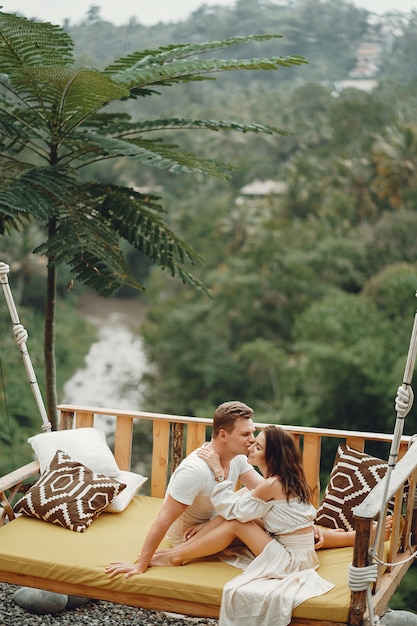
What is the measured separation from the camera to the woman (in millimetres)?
2662

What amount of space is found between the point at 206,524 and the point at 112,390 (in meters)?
21.1

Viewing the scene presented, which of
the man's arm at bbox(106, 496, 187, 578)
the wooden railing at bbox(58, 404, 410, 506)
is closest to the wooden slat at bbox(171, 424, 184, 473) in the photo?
the wooden railing at bbox(58, 404, 410, 506)

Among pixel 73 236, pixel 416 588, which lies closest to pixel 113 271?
pixel 73 236

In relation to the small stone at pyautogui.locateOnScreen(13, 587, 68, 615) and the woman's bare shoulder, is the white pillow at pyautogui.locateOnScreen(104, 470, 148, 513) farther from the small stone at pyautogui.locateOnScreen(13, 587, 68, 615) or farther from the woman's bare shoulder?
the woman's bare shoulder

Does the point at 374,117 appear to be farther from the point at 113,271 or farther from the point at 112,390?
the point at 113,271

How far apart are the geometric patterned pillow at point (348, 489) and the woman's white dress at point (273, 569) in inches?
15.3

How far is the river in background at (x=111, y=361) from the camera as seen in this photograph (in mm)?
23156

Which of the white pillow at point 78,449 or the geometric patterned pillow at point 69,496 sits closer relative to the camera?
the geometric patterned pillow at point 69,496

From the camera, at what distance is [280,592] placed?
2.54 m

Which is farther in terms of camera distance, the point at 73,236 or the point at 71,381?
the point at 71,381

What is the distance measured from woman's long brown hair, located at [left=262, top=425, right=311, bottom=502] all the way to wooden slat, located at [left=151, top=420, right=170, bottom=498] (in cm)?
95

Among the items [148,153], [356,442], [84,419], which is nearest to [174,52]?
[148,153]

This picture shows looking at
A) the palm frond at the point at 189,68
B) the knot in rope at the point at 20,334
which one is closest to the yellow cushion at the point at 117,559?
the knot in rope at the point at 20,334

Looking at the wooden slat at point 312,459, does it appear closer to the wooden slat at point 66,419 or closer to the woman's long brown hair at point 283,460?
the woman's long brown hair at point 283,460
